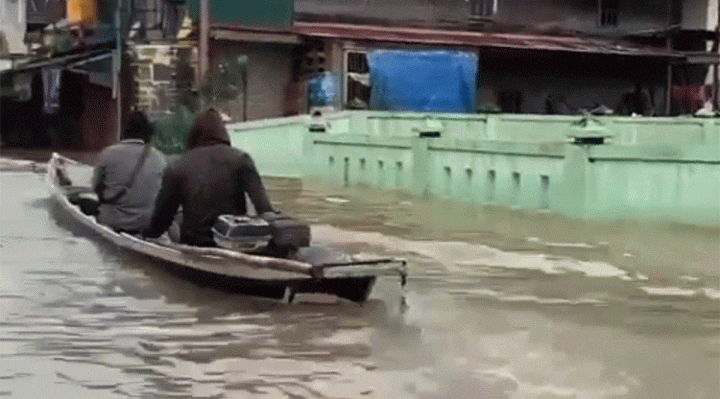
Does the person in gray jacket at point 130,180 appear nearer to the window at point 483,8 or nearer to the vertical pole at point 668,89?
the window at point 483,8

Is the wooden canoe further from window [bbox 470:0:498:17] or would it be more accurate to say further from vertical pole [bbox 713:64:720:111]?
vertical pole [bbox 713:64:720:111]

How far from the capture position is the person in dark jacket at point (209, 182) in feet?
30.3

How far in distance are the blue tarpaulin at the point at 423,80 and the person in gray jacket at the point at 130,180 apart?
17415 mm

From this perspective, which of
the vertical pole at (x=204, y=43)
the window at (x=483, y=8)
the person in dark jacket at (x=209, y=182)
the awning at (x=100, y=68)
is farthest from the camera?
the window at (x=483, y=8)

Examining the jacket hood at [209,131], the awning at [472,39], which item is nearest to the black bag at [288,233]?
the jacket hood at [209,131]

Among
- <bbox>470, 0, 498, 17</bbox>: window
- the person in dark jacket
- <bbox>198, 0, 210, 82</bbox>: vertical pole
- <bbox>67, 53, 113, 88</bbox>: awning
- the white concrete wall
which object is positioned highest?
<bbox>470, 0, 498, 17</bbox>: window

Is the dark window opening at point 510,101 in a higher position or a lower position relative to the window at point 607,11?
lower

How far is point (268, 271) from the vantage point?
8562mm

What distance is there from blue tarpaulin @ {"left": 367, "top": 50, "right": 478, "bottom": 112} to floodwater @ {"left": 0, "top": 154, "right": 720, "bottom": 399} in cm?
1564

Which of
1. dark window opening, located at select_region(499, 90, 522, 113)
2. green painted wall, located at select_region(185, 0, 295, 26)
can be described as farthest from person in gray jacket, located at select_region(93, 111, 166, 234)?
dark window opening, located at select_region(499, 90, 522, 113)

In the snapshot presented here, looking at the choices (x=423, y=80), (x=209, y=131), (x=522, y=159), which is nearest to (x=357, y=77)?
(x=423, y=80)

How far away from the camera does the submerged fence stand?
14.3m

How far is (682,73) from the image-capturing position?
111 ft

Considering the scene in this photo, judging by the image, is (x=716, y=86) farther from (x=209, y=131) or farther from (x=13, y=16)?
(x=209, y=131)
